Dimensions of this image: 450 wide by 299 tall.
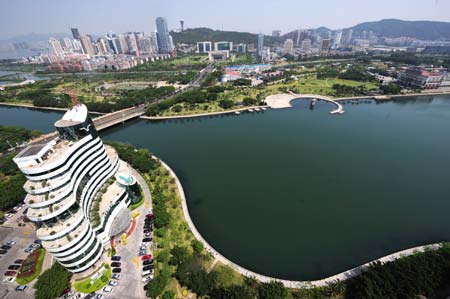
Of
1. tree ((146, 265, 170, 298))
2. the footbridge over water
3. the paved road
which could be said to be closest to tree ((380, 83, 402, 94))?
the footbridge over water

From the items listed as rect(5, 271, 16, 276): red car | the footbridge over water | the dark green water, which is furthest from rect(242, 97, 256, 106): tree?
rect(5, 271, 16, 276): red car

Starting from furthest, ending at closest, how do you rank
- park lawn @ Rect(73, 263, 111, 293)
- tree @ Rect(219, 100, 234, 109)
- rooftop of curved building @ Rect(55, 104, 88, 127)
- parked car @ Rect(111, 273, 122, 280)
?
tree @ Rect(219, 100, 234, 109) < rooftop of curved building @ Rect(55, 104, 88, 127) < parked car @ Rect(111, 273, 122, 280) < park lawn @ Rect(73, 263, 111, 293)

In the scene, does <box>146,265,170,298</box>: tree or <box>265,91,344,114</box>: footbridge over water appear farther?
<box>265,91,344,114</box>: footbridge over water

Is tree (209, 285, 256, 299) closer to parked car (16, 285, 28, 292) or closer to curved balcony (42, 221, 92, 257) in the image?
curved balcony (42, 221, 92, 257)

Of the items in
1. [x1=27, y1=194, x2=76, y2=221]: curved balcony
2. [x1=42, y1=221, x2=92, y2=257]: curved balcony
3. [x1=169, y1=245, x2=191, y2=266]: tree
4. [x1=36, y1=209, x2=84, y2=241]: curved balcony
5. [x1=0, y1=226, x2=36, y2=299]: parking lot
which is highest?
[x1=27, y1=194, x2=76, y2=221]: curved balcony

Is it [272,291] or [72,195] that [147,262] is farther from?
[272,291]

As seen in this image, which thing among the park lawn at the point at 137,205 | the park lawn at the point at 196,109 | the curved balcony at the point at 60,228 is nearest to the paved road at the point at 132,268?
the park lawn at the point at 137,205

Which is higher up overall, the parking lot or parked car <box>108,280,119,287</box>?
parked car <box>108,280,119,287</box>

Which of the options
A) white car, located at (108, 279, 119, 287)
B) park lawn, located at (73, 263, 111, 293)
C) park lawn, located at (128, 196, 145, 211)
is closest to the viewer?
park lawn, located at (73, 263, 111, 293)

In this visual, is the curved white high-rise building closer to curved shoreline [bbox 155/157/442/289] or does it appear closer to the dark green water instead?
curved shoreline [bbox 155/157/442/289]

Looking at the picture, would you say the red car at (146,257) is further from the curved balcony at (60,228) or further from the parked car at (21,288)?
the parked car at (21,288)
